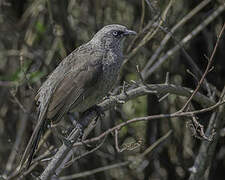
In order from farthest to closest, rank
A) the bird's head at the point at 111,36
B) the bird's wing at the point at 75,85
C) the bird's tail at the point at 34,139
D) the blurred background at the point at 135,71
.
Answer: the blurred background at the point at 135,71 < the bird's head at the point at 111,36 < the bird's wing at the point at 75,85 < the bird's tail at the point at 34,139

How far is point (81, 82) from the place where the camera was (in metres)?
4.61

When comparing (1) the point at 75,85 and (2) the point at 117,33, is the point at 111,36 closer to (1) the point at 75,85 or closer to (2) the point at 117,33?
(2) the point at 117,33

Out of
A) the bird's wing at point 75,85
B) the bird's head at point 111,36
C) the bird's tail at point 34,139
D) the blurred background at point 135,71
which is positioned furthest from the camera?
the blurred background at point 135,71

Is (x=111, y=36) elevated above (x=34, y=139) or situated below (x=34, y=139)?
above

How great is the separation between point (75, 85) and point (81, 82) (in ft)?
0.26

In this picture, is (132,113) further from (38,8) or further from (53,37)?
(38,8)

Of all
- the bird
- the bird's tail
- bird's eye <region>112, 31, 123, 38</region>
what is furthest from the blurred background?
the bird's tail

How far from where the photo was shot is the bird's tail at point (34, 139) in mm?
4001

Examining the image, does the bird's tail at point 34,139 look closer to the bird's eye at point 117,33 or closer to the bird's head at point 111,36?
the bird's head at point 111,36

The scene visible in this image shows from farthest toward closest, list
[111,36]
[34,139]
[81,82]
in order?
1. [111,36]
2. [81,82]
3. [34,139]

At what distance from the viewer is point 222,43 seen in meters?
6.32

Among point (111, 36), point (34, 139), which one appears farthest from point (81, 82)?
point (34, 139)

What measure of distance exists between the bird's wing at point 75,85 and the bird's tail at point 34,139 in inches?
3.0

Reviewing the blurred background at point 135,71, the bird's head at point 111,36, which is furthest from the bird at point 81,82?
the blurred background at point 135,71
